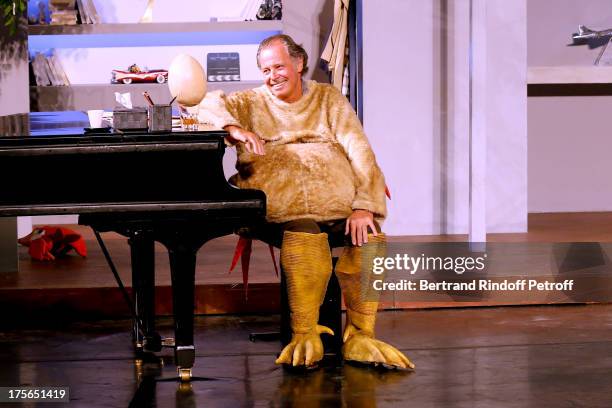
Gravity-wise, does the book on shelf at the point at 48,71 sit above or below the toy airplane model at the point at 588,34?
below

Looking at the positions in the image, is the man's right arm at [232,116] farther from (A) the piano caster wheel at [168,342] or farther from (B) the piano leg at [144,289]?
(A) the piano caster wheel at [168,342]

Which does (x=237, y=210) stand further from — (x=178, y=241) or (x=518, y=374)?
(x=518, y=374)

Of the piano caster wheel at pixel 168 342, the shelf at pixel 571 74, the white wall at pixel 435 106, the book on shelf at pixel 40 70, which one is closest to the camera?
the piano caster wheel at pixel 168 342

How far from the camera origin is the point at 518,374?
149 inches

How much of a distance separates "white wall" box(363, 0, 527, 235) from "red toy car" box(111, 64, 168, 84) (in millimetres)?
1781

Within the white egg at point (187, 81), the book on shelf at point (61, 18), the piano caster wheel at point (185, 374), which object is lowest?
the piano caster wheel at point (185, 374)

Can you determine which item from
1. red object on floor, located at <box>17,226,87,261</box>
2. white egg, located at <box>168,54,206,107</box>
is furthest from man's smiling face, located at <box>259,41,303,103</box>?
red object on floor, located at <box>17,226,87,261</box>

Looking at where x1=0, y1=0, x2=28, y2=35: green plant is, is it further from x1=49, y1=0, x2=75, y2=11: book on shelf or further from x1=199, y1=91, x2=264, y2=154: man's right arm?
x1=199, y1=91, x2=264, y2=154: man's right arm

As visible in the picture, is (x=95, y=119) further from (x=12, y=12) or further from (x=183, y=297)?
(x=12, y=12)

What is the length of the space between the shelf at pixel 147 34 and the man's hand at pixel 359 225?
12.5 feet

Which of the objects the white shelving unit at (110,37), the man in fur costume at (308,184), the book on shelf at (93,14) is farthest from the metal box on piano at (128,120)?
the book on shelf at (93,14)

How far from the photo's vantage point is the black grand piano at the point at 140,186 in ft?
11.0

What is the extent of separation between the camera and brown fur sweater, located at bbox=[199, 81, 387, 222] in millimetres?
3967

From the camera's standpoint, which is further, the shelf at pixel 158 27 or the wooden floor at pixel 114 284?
the shelf at pixel 158 27
